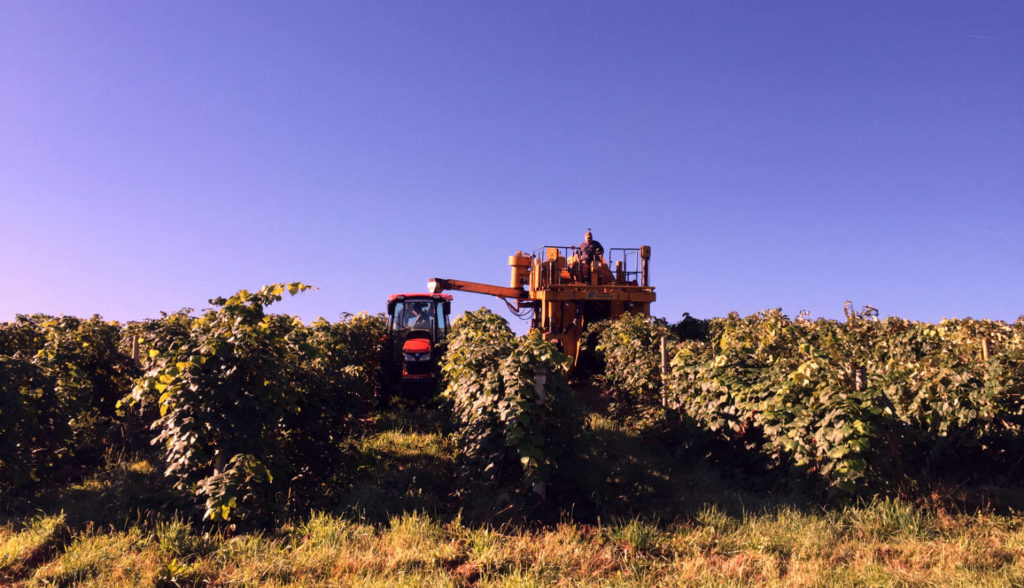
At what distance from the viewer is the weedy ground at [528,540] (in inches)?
191

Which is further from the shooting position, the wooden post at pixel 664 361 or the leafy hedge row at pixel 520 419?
the wooden post at pixel 664 361

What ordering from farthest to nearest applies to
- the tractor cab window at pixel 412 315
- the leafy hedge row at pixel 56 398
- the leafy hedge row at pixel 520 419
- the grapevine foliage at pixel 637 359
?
the tractor cab window at pixel 412 315 → the grapevine foliage at pixel 637 359 → the leafy hedge row at pixel 56 398 → the leafy hedge row at pixel 520 419

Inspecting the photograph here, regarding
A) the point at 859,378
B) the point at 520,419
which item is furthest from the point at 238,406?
the point at 859,378

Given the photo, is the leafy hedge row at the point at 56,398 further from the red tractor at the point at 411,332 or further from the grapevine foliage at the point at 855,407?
the grapevine foliage at the point at 855,407

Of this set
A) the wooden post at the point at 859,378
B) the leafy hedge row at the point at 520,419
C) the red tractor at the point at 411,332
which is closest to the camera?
the leafy hedge row at the point at 520,419

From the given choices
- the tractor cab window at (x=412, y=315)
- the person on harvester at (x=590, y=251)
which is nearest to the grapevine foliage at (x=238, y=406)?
the tractor cab window at (x=412, y=315)

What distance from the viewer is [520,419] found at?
6.31 meters

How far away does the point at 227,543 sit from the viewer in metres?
5.67

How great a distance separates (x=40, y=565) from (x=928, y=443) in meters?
10.2

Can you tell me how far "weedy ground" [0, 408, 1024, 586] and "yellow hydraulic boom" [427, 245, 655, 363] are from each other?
834 centimetres

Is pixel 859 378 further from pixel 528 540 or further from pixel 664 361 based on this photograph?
pixel 528 540

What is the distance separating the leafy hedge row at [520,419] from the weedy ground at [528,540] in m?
0.33

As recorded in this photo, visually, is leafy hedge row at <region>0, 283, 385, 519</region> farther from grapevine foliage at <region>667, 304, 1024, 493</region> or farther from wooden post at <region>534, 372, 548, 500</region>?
grapevine foliage at <region>667, 304, 1024, 493</region>

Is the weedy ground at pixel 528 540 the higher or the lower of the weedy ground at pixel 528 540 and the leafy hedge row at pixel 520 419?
the lower
